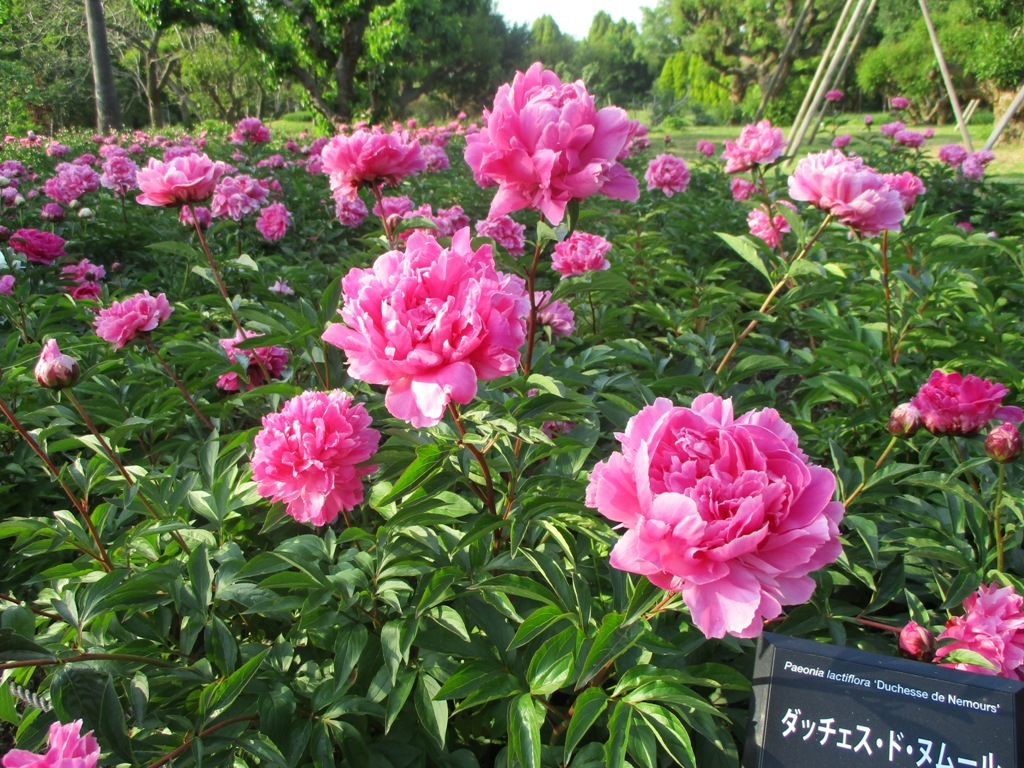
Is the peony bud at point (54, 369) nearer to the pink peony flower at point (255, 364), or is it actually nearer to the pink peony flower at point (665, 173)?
the pink peony flower at point (255, 364)

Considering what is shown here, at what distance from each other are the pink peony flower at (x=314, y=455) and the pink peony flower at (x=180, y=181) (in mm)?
931

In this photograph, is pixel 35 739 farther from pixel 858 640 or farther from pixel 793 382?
pixel 793 382

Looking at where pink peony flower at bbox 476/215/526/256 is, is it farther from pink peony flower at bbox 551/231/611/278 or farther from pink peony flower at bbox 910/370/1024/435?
pink peony flower at bbox 910/370/1024/435

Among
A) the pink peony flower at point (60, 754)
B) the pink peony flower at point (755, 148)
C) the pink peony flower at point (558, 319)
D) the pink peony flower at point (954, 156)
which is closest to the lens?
the pink peony flower at point (60, 754)

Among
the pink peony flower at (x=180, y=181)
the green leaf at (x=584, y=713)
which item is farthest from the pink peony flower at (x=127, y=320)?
the green leaf at (x=584, y=713)

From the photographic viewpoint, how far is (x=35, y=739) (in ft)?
3.18

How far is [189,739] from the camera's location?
38.3 inches

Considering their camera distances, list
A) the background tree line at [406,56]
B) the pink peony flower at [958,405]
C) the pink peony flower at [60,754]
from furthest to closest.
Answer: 1. the background tree line at [406,56]
2. the pink peony flower at [958,405]
3. the pink peony flower at [60,754]

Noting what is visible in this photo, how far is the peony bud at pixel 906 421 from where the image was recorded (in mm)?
1205

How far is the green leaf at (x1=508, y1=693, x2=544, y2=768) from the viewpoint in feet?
2.86

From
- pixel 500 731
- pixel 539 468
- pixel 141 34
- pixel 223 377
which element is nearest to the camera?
pixel 500 731

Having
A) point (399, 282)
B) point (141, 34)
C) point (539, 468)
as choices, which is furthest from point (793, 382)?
point (141, 34)

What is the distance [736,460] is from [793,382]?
8.15 ft

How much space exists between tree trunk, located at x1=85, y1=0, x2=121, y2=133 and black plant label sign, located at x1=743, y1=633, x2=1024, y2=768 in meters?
11.7
